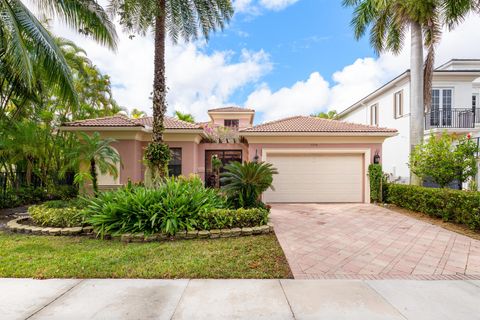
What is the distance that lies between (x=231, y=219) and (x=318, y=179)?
7145mm

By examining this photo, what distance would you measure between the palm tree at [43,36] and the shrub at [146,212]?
13.7ft

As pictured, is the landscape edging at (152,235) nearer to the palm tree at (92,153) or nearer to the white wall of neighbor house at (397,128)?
the palm tree at (92,153)

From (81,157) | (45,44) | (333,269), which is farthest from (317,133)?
(45,44)

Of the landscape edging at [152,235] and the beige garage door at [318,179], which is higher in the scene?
the beige garage door at [318,179]

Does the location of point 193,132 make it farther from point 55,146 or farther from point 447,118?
point 447,118

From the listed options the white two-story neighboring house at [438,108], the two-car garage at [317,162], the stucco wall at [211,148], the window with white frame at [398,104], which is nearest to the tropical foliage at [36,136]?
the stucco wall at [211,148]

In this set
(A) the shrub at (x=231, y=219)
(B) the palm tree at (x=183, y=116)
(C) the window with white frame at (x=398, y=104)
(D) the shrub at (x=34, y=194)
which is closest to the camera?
(A) the shrub at (x=231, y=219)

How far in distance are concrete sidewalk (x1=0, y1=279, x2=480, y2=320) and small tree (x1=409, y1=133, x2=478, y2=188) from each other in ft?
22.2

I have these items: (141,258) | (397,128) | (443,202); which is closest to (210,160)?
(141,258)

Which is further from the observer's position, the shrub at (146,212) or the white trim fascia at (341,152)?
the white trim fascia at (341,152)

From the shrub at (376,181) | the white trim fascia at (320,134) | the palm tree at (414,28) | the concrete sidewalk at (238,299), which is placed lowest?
the concrete sidewalk at (238,299)

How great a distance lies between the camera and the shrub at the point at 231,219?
670cm

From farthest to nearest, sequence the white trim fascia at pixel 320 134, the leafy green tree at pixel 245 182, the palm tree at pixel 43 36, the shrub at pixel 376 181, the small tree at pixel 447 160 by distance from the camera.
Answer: the white trim fascia at pixel 320 134 → the shrub at pixel 376 181 → the small tree at pixel 447 160 → the leafy green tree at pixel 245 182 → the palm tree at pixel 43 36

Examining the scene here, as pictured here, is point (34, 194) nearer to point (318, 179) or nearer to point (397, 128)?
point (318, 179)
